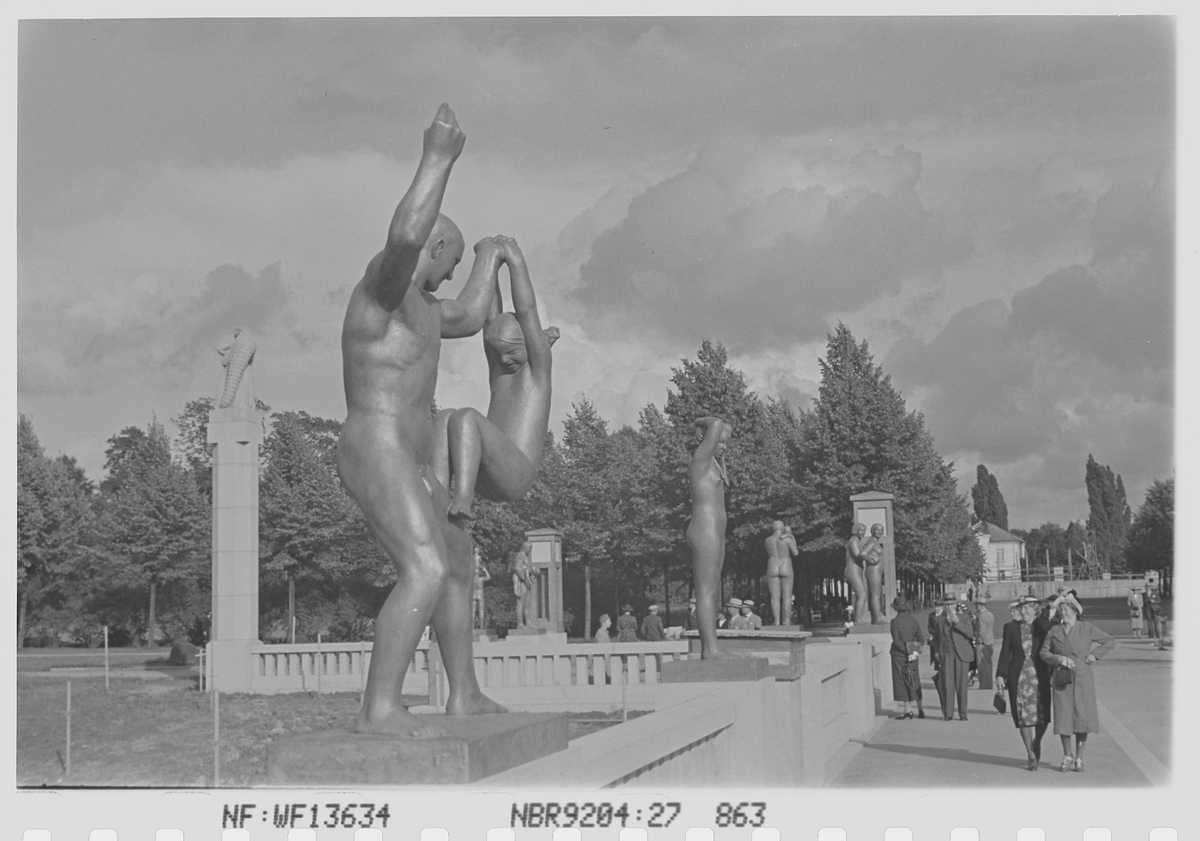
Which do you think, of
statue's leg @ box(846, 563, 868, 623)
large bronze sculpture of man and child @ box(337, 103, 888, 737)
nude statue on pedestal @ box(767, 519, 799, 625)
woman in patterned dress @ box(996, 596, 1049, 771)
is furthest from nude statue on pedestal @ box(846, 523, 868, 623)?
large bronze sculpture of man and child @ box(337, 103, 888, 737)

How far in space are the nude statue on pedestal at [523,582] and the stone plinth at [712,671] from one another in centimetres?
2264

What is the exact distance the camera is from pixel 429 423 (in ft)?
17.1

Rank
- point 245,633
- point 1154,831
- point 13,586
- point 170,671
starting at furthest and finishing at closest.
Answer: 1. point 170,671
2. point 245,633
3. point 13,586
4. point 1154,831

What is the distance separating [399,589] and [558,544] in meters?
28.9

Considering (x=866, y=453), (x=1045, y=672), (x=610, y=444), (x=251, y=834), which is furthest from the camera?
(x=610, y=444)

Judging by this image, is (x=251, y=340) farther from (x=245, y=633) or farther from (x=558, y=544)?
(x=558, y=544)

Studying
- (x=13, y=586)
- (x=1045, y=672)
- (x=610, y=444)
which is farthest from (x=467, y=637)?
(x=610, y=444)

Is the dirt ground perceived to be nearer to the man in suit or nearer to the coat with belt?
the man in suit

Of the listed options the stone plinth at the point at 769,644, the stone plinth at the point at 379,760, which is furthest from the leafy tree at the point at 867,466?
the stone plinth at the point at 379,760

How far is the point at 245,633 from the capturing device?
79.0ft

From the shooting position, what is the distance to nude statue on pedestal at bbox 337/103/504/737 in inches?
186

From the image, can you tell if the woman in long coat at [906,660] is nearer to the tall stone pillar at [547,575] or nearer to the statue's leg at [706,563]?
the statue's leg at [706,563]

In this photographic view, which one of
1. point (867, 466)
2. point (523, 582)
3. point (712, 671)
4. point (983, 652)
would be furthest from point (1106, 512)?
point (712, 671)

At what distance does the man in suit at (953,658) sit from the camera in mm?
17766
